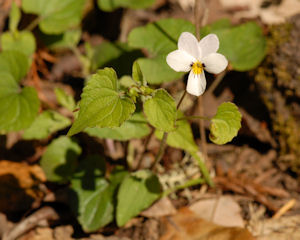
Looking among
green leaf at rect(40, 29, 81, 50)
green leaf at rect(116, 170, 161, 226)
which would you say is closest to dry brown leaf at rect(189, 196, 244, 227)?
green leaf at rect(116, 170, 161, 226)

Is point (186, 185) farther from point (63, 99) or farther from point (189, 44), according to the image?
point (189, 44)

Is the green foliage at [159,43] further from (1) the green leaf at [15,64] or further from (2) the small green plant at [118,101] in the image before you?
(1) the green leaf at [15,64]

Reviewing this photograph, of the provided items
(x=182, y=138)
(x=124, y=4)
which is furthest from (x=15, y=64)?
(x=182, y=138)

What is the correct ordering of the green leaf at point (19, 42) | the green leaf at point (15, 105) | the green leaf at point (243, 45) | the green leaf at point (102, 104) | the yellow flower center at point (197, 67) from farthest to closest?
the green leaf at point (19, 42)
the green leaf at point (243, 45)
the green leaf at point (15, 105)
the yellow flower center at point (197, 67)
the green leaf at point (102, 104)

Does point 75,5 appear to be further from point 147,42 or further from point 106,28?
point 147,42

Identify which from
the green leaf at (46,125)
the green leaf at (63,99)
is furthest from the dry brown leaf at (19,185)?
the green leaf at (63,99)

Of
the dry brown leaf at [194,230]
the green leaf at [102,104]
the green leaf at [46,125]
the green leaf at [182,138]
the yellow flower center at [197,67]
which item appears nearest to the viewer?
the green leaf at [102,104]

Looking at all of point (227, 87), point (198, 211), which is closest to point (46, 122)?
point (198, 211)
